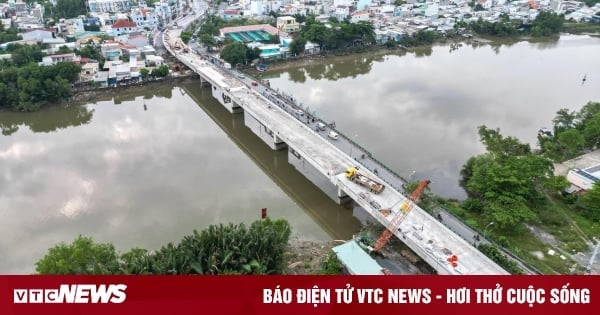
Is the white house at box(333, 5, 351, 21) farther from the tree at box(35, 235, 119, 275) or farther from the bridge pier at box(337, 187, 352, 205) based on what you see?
the tree at box(35, 235, 119, 275)

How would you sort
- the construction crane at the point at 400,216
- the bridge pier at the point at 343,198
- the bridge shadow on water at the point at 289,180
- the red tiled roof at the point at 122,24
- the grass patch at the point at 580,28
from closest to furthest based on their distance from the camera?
1. the construction crane at the point at 400,216
2. the bridge shadow on water at the point at 289,180
3. the bridge pier at the point at 343,198
4. the red tiled roof at the point at 122,24
5. the grass patch at the point at 580,28

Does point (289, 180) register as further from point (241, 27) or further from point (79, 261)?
point (241, 27)

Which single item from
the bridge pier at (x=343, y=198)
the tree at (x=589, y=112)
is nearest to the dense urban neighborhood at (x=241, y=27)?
the bridge pier at (x=343, y=198)

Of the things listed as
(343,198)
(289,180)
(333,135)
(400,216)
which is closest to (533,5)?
(333,135)

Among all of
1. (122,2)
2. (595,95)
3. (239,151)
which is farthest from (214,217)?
(122,2)

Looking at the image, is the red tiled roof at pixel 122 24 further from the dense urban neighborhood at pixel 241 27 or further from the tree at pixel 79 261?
the tree at pixel 79 261
